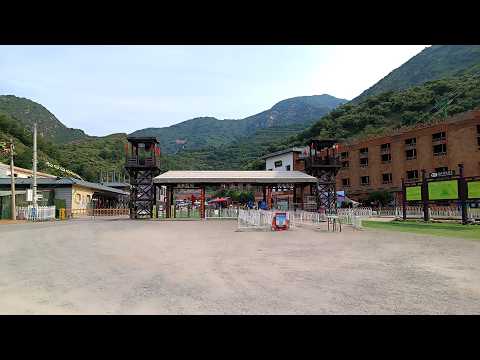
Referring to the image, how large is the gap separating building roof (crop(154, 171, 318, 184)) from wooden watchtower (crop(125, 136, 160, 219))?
7.34 ft

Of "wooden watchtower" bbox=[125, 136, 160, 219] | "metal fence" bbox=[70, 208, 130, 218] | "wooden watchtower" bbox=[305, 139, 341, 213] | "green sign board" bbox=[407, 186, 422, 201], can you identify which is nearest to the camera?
"green sign board" bbox=[407, 186, 422, 201]

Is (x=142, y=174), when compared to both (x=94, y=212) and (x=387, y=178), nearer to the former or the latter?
(x=94, y=212)

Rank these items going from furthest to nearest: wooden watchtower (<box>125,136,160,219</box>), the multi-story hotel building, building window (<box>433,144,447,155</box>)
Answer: building window (<box>433,144,447,155</box>) < the multi-story hotel building < wooden watchtower (<box>125,136,160,219</box>)

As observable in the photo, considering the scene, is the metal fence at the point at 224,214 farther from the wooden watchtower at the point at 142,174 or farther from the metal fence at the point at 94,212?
the metal fence at the point at 94,212

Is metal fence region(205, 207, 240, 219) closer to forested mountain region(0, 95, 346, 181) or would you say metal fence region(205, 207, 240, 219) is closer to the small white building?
the small white building

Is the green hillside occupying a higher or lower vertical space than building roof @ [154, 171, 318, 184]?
higher

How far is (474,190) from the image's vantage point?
20.8 m

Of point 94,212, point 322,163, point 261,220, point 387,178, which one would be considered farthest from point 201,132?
point 261,220

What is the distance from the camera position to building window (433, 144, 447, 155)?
147ft

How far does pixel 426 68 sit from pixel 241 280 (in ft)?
538

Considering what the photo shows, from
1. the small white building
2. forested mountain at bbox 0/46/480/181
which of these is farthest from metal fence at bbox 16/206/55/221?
the small white building

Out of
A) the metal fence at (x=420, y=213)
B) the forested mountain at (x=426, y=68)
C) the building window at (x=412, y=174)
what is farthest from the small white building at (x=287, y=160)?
the forested mountain at (x=426, y=68)
